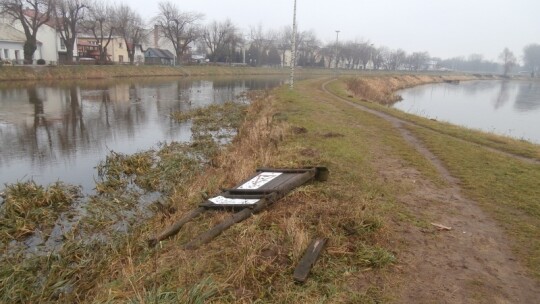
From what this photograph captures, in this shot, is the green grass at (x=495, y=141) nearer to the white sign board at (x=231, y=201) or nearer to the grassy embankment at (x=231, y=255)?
the grassy embankment at (x=231, y=255)

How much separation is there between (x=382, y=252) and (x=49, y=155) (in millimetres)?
10979

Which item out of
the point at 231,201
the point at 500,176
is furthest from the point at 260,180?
the point at 500,176

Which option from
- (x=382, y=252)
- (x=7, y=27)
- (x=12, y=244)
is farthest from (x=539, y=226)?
(x=7, y=27)

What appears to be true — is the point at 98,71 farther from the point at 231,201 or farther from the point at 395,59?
the point at 395,59

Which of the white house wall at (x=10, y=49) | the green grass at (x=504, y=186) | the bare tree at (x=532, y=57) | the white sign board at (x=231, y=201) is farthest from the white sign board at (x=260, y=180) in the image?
the bare tree at (x=532, y=57)

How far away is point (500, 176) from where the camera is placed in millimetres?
8727

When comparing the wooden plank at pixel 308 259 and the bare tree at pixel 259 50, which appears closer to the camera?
the wooden plank at pixel 308 259

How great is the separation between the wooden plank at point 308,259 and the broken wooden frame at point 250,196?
1.47 meters

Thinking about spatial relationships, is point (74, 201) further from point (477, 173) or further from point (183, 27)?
point (183, 27)

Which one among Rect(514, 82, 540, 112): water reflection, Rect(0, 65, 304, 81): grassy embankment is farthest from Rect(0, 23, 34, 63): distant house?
Rect(514, 82, 540, 112): water reflection

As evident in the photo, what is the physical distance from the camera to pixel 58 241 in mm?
6504

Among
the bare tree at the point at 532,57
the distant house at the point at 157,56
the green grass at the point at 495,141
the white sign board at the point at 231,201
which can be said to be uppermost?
the bare tree at the point at 532,57

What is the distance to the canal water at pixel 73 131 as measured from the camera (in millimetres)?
10438

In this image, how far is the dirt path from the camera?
4.40 metres
